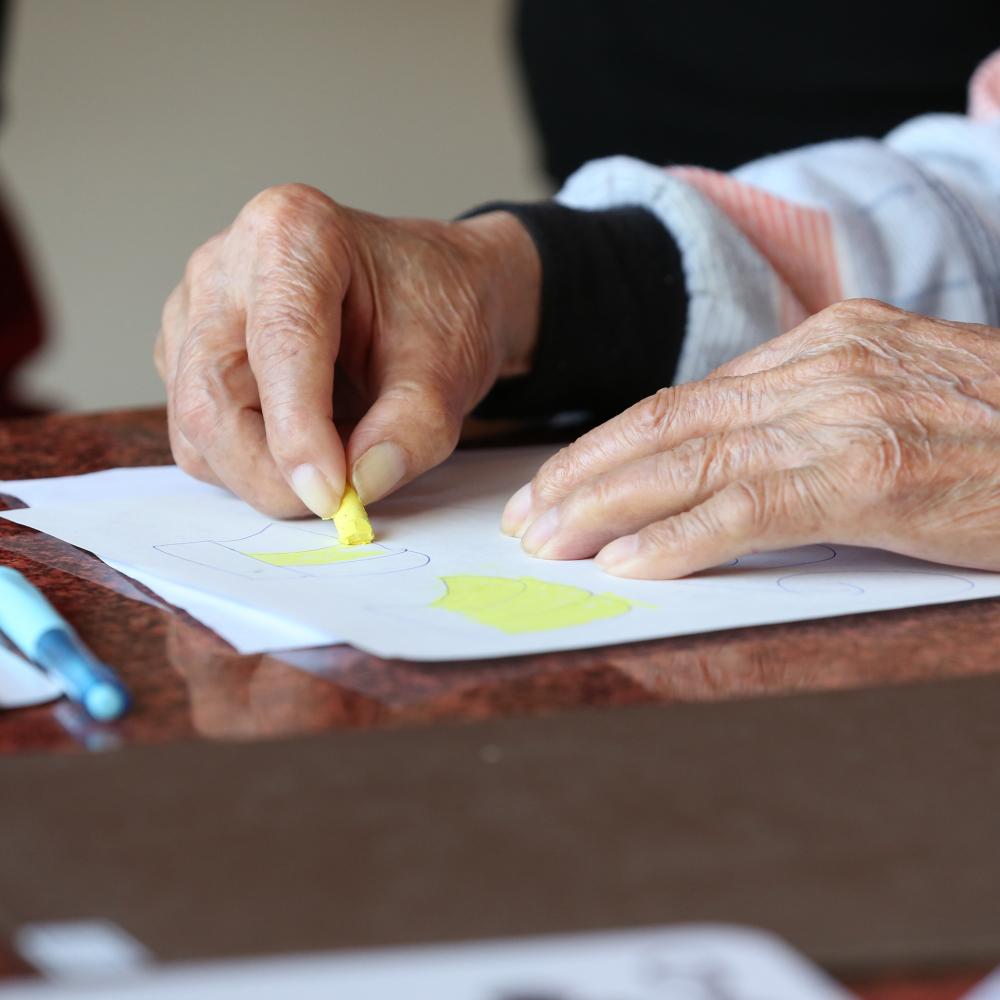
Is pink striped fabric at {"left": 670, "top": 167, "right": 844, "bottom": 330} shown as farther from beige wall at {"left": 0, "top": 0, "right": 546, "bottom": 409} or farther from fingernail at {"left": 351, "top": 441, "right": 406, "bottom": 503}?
beige wall at {"left": 0, "top": 0, "right": 546, "bottom": 409}

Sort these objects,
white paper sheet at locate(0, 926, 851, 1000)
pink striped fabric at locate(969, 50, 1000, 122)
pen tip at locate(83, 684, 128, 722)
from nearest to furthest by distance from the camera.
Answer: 1. white paper sheet at locate(0, 926, 851, 1000)
2. pen tip at locate(83, 684, 128, 722)
3. pink striped fabric at locate(969, 50, 1000, 122)

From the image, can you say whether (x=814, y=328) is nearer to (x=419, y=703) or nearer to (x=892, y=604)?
(x=892, y=604)

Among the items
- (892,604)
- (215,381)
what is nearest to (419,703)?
(892,604)

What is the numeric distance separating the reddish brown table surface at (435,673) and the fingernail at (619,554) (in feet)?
0.27

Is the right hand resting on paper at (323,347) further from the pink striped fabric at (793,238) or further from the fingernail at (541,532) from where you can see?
the pink striped fabric at (793,238)

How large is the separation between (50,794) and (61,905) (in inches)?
2.3

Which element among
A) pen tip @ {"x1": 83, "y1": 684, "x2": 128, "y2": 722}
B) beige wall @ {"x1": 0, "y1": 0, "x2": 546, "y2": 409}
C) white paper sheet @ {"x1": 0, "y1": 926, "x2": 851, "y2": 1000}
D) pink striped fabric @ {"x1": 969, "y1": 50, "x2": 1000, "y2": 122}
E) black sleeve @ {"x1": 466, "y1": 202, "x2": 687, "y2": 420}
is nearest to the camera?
white paper sheet @ {"x1": 0, "y1": 926, "x2": 851, "y2": 1000}

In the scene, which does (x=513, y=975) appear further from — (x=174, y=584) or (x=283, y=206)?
(x=283, y=206)

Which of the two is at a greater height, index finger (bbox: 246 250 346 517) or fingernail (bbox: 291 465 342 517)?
index finger (bbox: 246 250 346 517)

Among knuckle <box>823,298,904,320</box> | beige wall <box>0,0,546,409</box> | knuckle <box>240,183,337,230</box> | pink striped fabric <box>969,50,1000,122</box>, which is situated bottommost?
beige wall <box>0,0,546,409</box>

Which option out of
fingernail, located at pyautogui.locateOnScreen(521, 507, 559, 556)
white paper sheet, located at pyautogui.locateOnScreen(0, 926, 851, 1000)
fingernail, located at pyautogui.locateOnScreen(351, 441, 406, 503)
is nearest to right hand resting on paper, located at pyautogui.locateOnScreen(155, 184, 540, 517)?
fingernail, located at pyautogui.locateOnScreen(351, 441, 406, 503)

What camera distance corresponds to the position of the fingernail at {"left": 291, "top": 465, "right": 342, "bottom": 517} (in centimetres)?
66

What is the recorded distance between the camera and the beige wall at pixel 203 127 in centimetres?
344

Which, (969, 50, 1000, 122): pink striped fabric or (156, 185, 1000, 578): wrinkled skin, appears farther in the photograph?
(969, 50, 1000, 122): pink striped fabric
